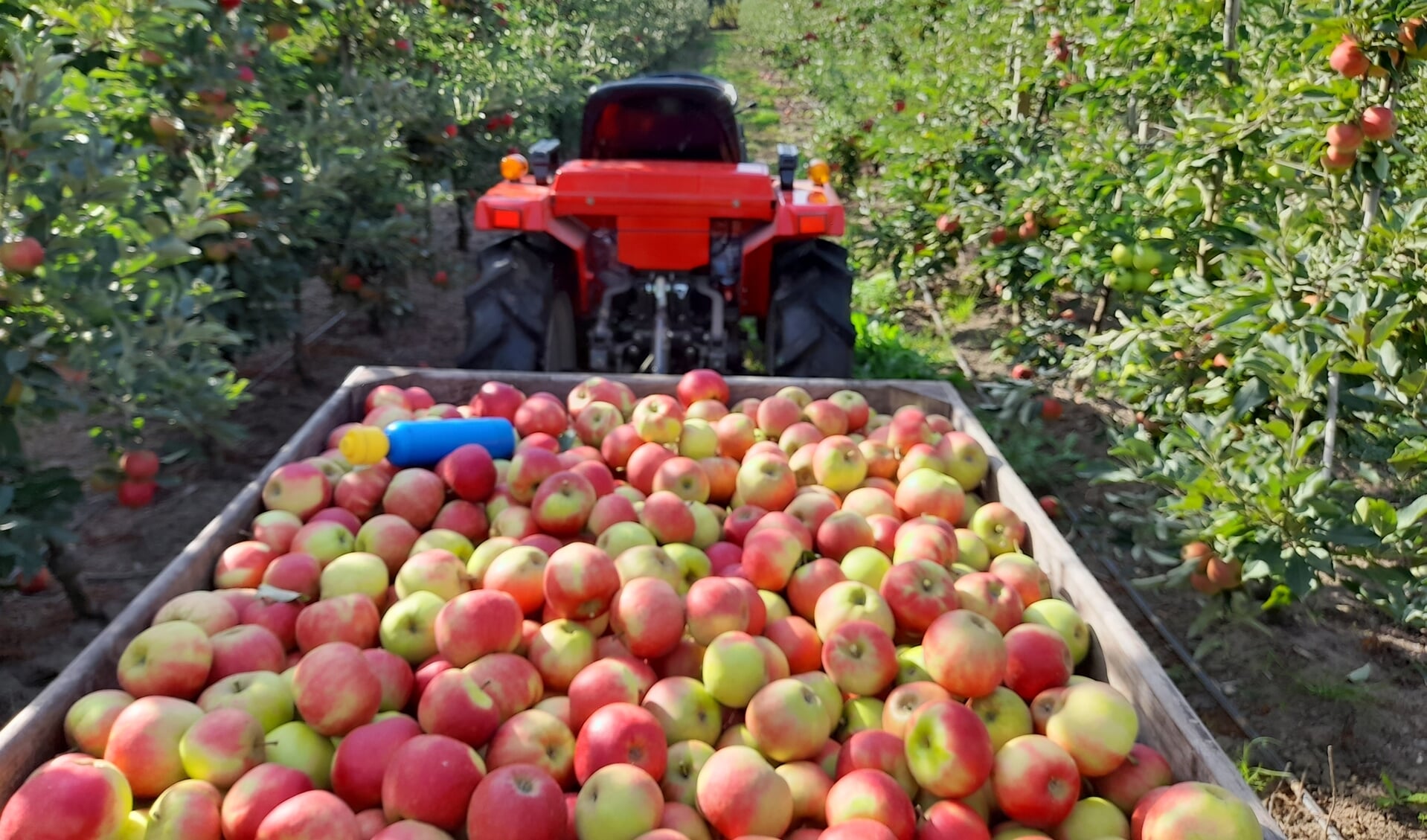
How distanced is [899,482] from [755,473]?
42cm

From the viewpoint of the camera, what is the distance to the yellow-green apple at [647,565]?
7.01 ft

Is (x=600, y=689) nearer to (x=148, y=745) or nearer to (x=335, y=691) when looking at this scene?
(x=335, y=691)

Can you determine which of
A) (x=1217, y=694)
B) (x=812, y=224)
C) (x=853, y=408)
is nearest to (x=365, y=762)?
(x=853, y=408)

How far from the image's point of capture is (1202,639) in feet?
11.5

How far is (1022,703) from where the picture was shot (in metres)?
1.86

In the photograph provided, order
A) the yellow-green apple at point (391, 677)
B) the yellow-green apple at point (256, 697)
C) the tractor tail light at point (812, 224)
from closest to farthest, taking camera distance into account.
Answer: the yellow-green apple at point (256, 697), the yellow-green apple at point (391, 677), the tractor tail light at point (812, 224)

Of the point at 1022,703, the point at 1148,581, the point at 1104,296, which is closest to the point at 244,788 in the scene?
the point at 1022,703

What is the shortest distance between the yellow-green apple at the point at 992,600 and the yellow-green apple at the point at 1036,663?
0.44ft

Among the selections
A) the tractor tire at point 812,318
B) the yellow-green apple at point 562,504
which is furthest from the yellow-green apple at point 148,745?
the tractor tire at point 812,318

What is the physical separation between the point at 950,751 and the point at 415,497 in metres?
1.50

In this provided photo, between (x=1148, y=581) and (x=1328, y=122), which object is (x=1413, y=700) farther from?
(x=1328, y=122)

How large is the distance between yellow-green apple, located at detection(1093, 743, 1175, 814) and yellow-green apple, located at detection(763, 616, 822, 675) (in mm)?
601

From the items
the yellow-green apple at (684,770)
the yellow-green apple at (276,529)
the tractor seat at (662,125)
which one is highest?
the tractor seat at (662,125)

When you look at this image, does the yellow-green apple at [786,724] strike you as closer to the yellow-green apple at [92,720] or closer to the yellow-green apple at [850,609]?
the yellow-green apple at [850,609]
